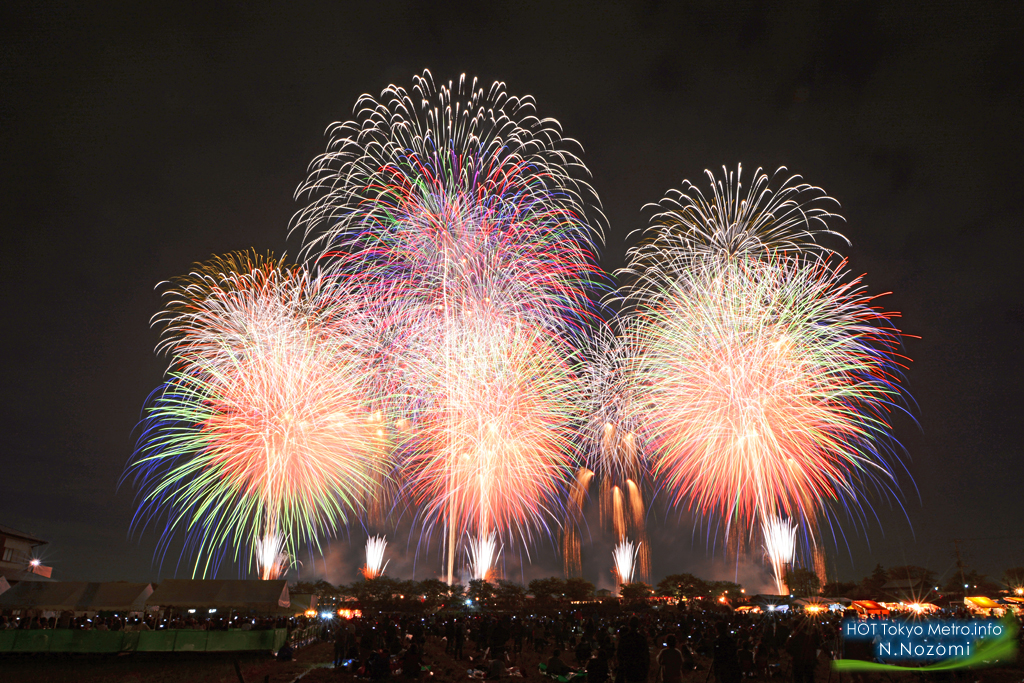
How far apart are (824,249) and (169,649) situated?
34631 mm

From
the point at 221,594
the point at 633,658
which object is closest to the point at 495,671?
the point at 633,658

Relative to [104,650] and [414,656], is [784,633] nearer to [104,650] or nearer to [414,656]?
[414,656]

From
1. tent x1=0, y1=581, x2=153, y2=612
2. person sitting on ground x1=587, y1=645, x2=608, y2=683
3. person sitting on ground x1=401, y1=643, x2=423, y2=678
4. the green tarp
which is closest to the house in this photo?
tent x1=0, y1=581, x2=153, y2=612

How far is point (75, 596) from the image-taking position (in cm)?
4516

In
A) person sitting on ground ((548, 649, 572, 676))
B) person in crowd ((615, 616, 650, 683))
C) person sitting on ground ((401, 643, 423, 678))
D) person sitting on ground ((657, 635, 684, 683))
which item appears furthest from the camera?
person sitting on ground ((401, 643, 423, 678))

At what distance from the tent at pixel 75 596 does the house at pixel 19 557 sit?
872 inches

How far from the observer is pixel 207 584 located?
44.7 m

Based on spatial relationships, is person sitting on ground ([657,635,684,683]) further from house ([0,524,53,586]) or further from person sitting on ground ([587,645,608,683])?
house ([0,524,53,586])

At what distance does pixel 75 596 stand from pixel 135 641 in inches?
1071

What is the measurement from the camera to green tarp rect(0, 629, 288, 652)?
24.4 metres

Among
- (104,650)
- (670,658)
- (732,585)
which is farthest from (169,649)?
(732,585)

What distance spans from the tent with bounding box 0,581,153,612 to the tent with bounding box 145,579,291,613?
218 centimetres

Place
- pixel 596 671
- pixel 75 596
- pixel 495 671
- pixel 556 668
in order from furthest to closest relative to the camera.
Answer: pixel 75 596 < pixel 495 671 < pixel 556 668 < pixel 596 671

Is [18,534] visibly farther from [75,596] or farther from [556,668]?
[556,668]
